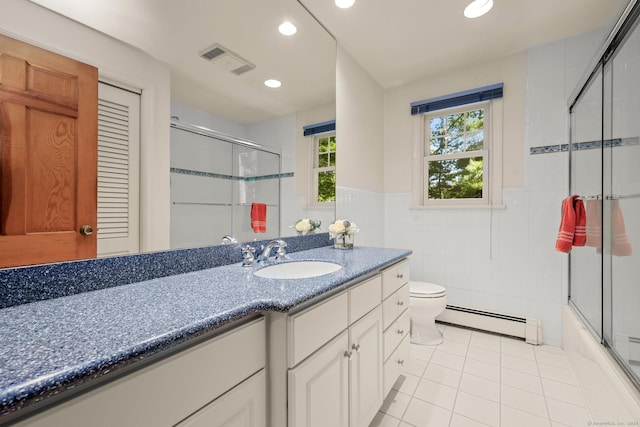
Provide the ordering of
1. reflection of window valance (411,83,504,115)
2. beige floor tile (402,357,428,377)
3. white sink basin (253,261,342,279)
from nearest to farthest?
white sink basin (253,261,342,279), beige floor tile (402,357,428,377), reflection of window valance (411,83,504,115)

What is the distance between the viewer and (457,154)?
2693 millimetres

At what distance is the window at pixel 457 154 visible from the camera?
258 cm

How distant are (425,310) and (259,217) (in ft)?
4.99

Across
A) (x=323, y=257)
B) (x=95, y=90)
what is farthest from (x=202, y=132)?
(x=323, y=257)

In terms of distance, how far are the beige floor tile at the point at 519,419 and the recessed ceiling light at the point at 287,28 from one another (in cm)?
245

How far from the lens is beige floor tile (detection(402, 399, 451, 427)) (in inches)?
56.9

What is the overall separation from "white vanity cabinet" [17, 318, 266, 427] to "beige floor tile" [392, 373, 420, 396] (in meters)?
1.19

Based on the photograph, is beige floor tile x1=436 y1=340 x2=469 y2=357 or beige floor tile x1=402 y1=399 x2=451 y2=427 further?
beige floor tile x1=436 y1=340 x2=469 y2=357

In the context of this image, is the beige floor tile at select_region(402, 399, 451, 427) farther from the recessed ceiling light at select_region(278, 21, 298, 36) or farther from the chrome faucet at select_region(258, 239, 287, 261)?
the recessed ceiling light at select_region(278, 21, 298, 36)

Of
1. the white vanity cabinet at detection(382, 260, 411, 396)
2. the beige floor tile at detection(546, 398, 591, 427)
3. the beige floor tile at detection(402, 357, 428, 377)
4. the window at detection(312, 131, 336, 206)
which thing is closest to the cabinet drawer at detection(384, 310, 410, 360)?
the white vanity cabinet at detection(382, 260, 411, 396)

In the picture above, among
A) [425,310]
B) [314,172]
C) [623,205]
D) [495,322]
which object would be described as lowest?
[495,322]

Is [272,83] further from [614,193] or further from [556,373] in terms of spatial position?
[556,373]

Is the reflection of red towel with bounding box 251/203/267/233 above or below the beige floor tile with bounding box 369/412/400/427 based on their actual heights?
above

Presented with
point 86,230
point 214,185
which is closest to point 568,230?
point 214,185
